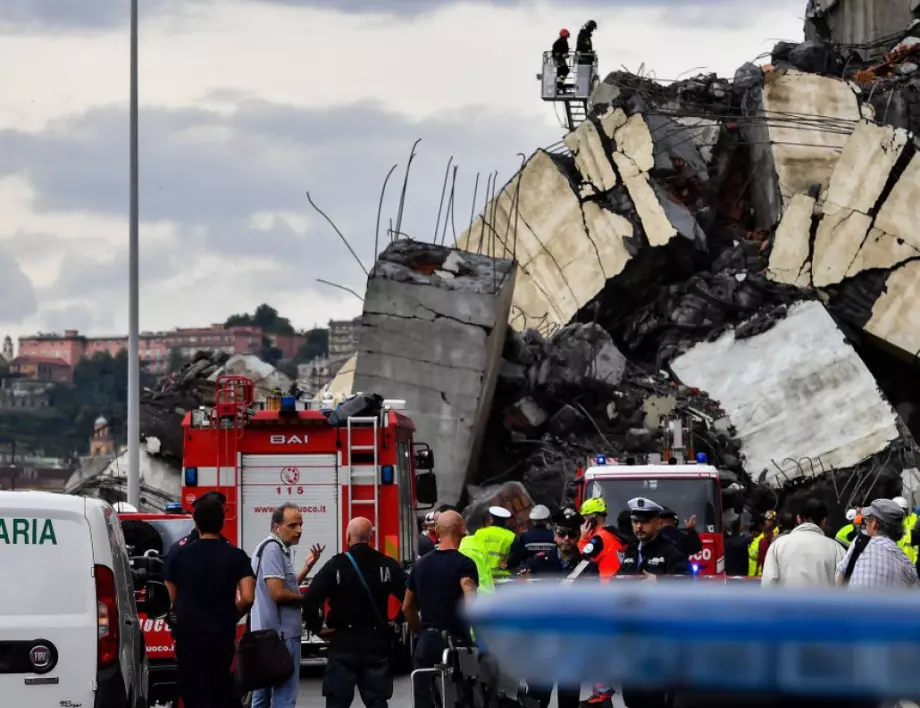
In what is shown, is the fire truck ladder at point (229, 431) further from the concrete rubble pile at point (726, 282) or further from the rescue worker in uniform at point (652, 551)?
the concrete rubble pile at point (726, 282)

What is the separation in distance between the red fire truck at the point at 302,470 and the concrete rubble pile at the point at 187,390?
30.2 feet

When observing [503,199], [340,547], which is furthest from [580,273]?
[340,547]

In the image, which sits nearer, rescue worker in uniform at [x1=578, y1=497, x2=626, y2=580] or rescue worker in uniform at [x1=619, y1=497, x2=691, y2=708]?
rescue worker in uniform at [x1=619, y1=497, x2=691, y2=708]

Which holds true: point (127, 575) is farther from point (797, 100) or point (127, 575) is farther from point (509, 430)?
point (797, 100)

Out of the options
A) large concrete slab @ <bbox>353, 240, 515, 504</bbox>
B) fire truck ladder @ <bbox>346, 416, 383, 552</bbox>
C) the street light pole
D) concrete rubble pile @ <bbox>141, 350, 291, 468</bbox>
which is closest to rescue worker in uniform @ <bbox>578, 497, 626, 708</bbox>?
fire truck ladder @ <bbox>346, 416, 383, 552</bbox>

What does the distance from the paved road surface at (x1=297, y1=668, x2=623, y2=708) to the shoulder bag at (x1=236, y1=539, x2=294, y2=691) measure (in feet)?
11.1

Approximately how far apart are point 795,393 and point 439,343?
20.8 ft

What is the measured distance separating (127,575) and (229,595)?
693mm

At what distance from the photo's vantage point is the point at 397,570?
33.2 ft

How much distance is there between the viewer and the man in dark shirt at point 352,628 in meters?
9.84

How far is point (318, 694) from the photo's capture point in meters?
15.3

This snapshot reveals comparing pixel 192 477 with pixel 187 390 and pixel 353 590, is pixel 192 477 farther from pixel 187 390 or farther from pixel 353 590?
pixel 187 390

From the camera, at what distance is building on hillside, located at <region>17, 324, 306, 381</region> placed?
7856cm

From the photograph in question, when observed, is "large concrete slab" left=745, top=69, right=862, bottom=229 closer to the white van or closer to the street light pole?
the street light pole
